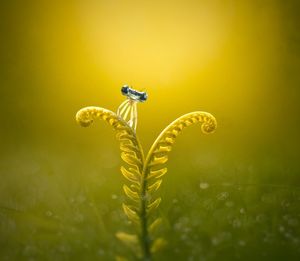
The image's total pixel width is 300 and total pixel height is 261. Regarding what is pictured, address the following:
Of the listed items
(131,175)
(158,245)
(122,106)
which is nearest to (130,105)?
(122,106)

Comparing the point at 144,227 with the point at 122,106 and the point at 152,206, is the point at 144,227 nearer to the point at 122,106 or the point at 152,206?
the point at 152,206

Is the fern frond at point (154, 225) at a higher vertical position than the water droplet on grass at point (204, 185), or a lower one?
lower

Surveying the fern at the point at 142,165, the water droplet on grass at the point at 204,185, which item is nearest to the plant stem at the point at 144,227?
the fern at the point at 142,165

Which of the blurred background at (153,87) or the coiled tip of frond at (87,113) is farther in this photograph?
the blurred background at (153,87)

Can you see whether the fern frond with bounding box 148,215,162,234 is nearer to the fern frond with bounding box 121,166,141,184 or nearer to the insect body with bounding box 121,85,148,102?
the fern frond with bounding box 121,166,141,184

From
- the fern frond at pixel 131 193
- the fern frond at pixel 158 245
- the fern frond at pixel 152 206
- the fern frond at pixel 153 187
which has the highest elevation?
the fern frond at pixel 153 187

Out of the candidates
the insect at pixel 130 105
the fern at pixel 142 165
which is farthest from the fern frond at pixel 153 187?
the insect at pixel 130 105

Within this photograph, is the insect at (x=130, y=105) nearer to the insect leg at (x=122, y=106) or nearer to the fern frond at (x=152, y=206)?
the insect leg at (x=122, y=106)
